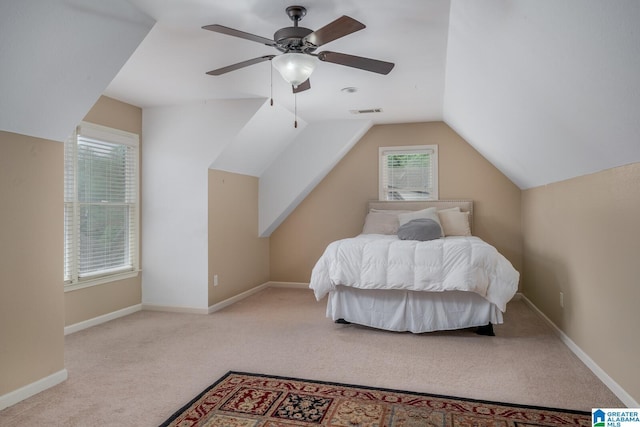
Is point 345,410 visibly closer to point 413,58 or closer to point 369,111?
point 413,58

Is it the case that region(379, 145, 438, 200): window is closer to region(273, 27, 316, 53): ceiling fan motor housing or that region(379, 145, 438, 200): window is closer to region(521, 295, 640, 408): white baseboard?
region(521, 295, 640, 408): white baseboard

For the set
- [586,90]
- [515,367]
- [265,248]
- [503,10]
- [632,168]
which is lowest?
[515,367]

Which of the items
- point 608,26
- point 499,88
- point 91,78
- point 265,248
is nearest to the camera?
point 608,26

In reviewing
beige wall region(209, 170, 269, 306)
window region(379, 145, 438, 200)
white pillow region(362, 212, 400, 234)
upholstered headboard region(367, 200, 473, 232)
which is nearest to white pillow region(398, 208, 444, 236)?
white pillow region(362, 212, 400, 234)

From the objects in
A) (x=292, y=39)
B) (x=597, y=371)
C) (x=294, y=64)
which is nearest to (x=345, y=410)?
(x=597, y=371)

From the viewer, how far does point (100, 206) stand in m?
4.02

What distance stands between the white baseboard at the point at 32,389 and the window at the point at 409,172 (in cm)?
408

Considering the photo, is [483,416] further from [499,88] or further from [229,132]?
[229,132]

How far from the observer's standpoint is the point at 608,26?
1425mm

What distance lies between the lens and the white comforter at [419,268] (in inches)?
131

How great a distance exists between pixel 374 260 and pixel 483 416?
1651 mm

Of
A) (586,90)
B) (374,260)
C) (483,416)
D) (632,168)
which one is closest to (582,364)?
(483,416)

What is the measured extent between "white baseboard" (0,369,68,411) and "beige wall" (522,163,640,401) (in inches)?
133

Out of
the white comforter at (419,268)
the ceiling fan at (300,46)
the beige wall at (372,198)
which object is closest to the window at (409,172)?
the beige wall at (372,198)
